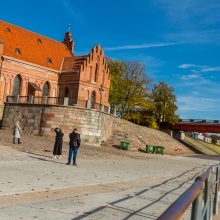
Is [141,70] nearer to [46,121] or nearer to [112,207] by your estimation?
[46,121]

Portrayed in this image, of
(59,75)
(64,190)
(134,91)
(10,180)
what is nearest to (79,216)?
(64,190)

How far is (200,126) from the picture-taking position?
228 ft

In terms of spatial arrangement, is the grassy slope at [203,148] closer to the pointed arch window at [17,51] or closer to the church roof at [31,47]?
the church roof at [31,47]

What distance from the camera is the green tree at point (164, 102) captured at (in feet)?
223

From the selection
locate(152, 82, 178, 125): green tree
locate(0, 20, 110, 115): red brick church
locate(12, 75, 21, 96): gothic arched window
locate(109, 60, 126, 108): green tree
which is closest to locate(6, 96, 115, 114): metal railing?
locate(0, 20, 110, 115): red brick church

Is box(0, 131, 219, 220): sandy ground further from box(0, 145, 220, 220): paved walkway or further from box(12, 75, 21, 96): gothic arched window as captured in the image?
box(12, 75, 21, 96): gothic arched window

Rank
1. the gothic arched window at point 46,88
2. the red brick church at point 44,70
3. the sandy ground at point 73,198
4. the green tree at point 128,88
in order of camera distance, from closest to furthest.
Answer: the sandy ground at point 73,198 → the red brick church at point 44,70 → the gothic arched window at point 46,88 → the green tree at point 128,88

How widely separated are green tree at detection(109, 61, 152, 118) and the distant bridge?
1012 centimetres

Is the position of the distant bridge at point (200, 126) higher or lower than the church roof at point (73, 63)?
lower

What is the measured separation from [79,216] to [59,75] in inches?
1777

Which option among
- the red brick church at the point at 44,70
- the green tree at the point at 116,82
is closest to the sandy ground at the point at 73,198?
the red brick church at the point at 44,70

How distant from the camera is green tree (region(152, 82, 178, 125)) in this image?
223ft

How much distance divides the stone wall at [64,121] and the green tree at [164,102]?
1213 inches

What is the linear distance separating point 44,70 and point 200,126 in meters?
35.6
